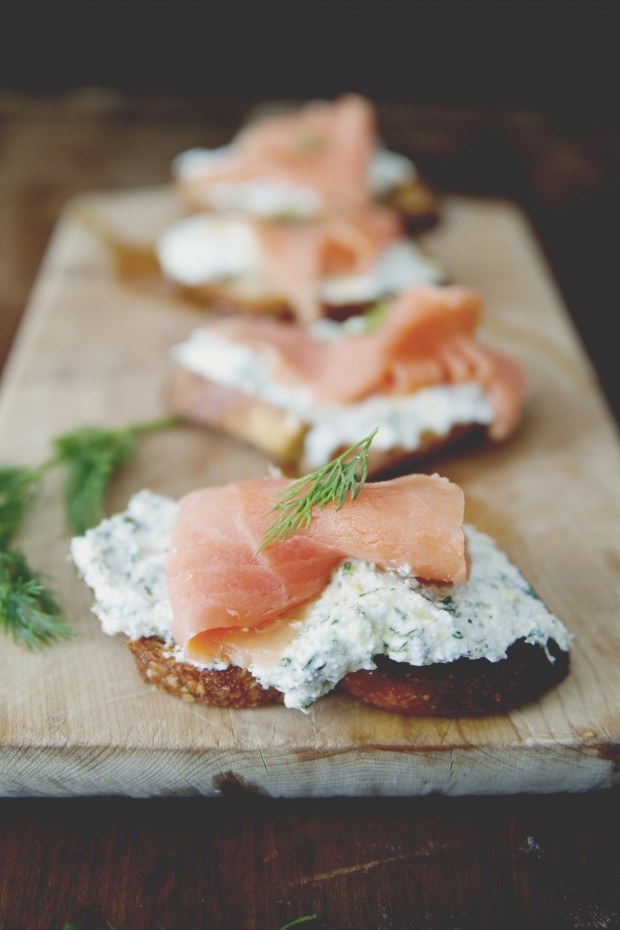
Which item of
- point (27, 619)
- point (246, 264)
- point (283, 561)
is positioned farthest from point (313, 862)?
point (246, 264)

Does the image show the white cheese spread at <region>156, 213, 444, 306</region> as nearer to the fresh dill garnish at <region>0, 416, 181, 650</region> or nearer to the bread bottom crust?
the fresh dill garnish at <region>0, 416, 181, 650</region>

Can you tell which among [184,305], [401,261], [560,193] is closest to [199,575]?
[184,305]

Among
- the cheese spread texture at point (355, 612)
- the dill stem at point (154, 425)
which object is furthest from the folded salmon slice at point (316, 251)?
the cheese spread texture at point (355, 612)

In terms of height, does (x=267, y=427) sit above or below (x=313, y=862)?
above

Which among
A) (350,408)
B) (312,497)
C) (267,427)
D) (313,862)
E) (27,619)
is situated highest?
(312,497)

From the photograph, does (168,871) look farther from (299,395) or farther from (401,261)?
(401,261)

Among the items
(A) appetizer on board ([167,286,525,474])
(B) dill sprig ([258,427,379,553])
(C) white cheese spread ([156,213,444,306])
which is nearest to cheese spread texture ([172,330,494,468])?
(A) appetizer on board ([167,286,525,474])

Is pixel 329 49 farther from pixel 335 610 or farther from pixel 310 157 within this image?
pixel 335 610
